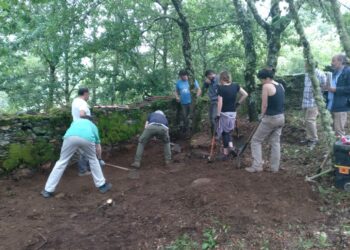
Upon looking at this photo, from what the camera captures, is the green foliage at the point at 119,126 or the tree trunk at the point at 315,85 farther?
the green foliage at the point at 119,126

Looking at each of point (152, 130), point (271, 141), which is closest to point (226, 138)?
point (271, 141)

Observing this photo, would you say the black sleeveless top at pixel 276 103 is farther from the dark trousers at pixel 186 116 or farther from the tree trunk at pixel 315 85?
the dark trousers at pixel 186 116

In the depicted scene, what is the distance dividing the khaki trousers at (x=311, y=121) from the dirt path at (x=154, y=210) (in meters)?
1.90

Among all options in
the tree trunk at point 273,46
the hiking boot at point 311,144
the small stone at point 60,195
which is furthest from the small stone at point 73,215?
the tree trunk at point 273,46

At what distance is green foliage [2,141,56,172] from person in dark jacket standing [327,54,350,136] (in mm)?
5429

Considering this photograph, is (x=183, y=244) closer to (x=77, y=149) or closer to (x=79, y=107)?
(x=77, y=149)

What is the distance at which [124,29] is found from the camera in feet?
30.8

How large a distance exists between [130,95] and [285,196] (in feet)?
28.2

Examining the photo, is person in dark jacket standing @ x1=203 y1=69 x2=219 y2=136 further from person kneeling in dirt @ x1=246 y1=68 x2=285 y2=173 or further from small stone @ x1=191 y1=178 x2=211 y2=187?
small stone @ x1=191 y1=178 x2=211 y2=187

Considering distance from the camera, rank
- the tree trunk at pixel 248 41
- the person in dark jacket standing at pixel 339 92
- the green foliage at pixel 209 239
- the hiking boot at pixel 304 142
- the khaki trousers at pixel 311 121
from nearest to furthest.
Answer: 1. the green foliage at pixel 209 239
2. the person in dark jacket standing at pixel 339 92
3. the khaki trousers at pixel 311 121
4. the hiking boot at pixel 304 142
5. the tree trunk at pixel 248 41

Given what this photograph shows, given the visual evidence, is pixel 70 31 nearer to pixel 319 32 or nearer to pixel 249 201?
pixel 249 201

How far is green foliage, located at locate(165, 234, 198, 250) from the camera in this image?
421 centimetres

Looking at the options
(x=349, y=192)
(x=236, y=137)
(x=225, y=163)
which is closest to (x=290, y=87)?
(x=236, y=137)

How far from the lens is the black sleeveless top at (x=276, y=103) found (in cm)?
605
